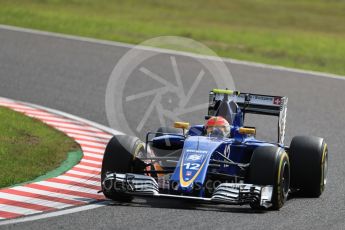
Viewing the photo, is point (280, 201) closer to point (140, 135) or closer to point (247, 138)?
point (247, 138)

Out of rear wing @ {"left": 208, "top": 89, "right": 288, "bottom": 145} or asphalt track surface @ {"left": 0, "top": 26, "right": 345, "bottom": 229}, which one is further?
rear wing @ {"left": 208, "top": 89, "right": 288, "bottom": 145}

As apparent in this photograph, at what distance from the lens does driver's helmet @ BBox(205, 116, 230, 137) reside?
12297mm

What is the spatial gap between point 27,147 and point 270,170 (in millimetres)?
4535

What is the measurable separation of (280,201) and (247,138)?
1.39 meters

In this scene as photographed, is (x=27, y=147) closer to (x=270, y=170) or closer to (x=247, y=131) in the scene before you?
(x=247, y=131)

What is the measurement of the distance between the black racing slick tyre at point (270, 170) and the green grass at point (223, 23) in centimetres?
1442

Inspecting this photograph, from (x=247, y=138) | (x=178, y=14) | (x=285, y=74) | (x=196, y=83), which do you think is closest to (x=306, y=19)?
(x=178, y=14)

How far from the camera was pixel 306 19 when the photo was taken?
3953cm

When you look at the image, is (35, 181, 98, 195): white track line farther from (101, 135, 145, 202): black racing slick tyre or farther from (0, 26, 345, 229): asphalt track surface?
(0, 26, 345, 229): asphalt track surface

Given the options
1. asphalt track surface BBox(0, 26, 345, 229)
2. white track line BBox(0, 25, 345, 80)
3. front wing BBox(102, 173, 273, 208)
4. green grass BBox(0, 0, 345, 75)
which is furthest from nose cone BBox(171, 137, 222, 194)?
green grass BBox(0, 0, 345, 75)

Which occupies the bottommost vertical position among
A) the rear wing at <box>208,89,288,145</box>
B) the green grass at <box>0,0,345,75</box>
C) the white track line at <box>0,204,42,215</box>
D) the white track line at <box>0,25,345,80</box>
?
the white track line at <box>0,204,42,215</box>

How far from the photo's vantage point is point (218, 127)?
12.3 metres

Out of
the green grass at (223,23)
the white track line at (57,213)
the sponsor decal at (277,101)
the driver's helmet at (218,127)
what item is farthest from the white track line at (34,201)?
→ the green grass at (223,23)

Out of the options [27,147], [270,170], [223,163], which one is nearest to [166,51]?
[27,147]
